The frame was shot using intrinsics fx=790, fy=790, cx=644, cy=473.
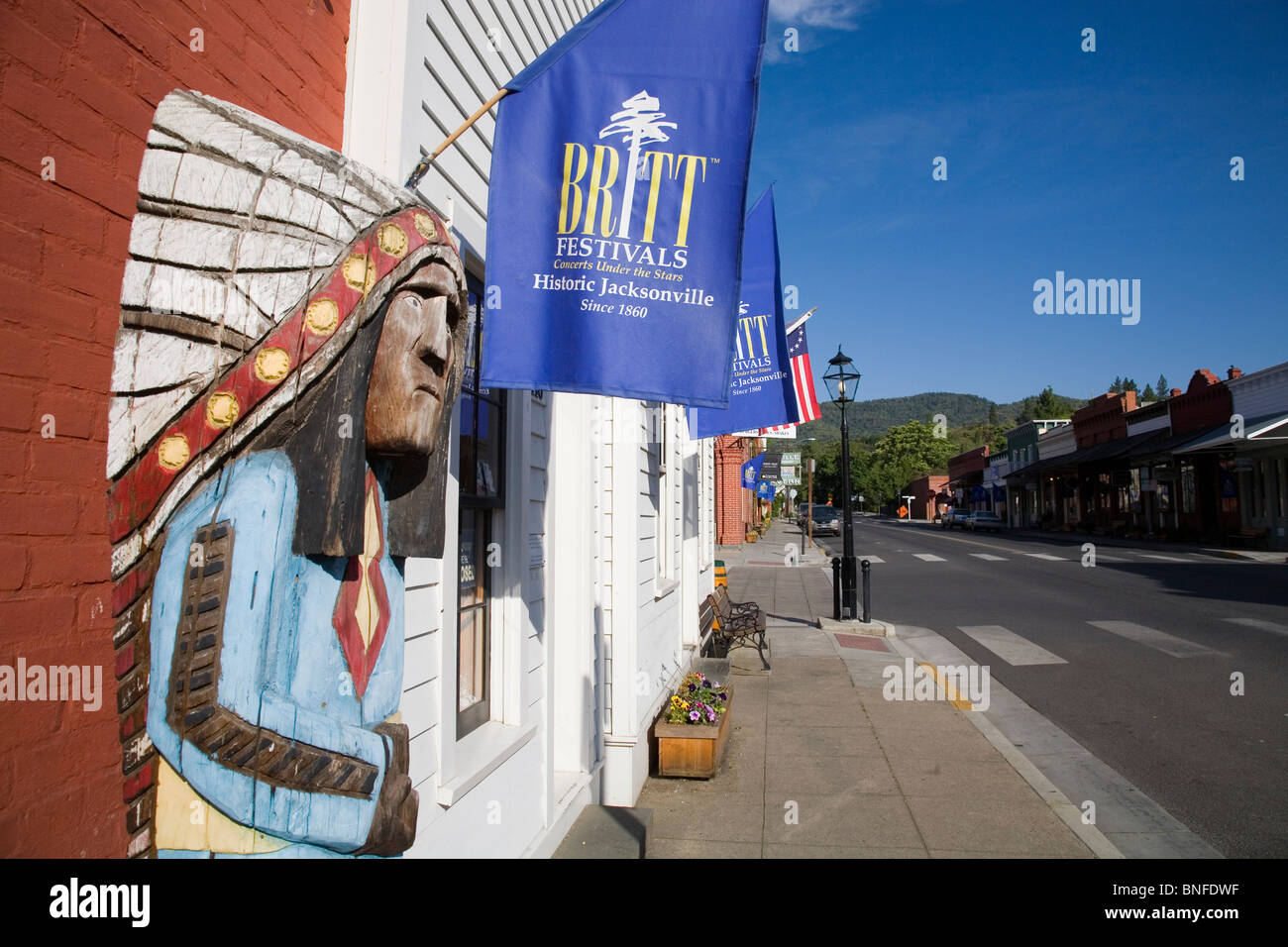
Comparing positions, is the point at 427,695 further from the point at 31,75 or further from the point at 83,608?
the point at 31,75

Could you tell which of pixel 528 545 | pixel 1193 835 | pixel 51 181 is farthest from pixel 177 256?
pixel 1193 835

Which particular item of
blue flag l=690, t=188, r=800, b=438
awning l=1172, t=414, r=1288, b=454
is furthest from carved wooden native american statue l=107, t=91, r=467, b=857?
awning l=1172, t=414, r=1288, b=454

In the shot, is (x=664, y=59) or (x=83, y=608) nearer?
(x=83, y=608)

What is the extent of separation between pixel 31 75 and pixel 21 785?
1414 millimetres

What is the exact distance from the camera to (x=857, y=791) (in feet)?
19.7

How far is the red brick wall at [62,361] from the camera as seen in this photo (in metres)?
1.55

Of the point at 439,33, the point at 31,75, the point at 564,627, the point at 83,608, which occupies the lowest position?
the point at 564,627

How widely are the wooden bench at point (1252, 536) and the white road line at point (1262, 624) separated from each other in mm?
19357

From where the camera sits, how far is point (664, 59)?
292cm

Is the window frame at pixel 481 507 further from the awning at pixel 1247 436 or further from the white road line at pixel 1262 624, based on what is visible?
the awning at pixel 1247 436

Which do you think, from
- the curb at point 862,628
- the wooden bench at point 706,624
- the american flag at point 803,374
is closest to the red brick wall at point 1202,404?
the curb at point 862,628
